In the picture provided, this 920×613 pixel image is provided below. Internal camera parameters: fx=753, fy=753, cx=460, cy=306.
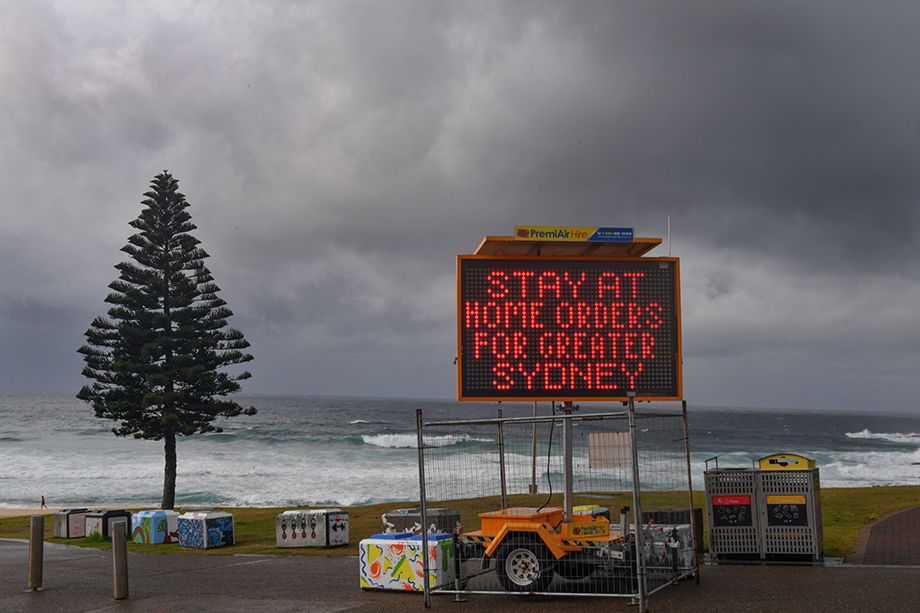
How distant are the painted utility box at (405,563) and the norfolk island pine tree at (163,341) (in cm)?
1744

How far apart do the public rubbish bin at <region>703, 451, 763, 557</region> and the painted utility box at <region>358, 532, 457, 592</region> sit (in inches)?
149

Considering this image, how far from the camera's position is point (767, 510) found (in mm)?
10031

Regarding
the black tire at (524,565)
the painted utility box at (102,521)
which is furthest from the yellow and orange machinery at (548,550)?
the painted utility box at (102,521)

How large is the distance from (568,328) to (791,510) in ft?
13.8

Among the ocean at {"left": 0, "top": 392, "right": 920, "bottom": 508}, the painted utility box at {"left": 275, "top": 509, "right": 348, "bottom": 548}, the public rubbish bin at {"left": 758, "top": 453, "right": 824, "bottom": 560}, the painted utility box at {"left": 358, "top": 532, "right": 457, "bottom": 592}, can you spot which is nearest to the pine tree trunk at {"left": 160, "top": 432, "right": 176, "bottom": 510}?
the ocean at {"left": 0, "top": 392, "right": 920, "bottom": 508}

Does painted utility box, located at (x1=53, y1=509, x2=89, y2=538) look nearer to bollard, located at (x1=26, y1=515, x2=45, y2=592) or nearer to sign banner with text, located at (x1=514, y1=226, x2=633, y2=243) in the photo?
bollard, located at (x1=26, y1=515, x2=45, y2=592)

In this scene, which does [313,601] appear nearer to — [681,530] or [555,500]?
[681,530]

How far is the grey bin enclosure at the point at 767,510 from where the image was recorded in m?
9.88

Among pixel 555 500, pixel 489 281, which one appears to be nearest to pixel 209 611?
pixel 489 281

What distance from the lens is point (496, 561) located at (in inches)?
320

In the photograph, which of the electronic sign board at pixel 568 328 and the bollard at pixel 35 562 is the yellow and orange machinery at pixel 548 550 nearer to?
the electronic sign board at pixel 568 328

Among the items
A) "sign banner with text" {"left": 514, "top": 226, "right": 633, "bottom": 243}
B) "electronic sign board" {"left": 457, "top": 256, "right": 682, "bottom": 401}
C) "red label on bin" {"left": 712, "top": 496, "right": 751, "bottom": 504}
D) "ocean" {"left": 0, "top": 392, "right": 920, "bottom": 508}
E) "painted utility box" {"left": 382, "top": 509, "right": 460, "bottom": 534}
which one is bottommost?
"ocean" {"left": 0, "top": 392, "right": 920, "bottom": 508}

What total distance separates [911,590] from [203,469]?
46.4 metres

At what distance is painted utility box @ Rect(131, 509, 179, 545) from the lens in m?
15.2
